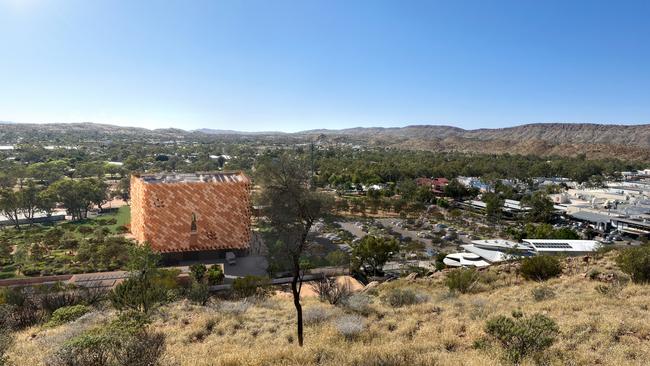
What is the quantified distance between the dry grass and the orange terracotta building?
53.3 feet

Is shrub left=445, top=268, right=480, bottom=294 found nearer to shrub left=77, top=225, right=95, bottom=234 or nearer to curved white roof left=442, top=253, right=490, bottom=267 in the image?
curved white roof left=442, top=253, right=490, bottom=267

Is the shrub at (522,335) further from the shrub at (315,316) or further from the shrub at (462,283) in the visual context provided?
the shrub at (462,283)

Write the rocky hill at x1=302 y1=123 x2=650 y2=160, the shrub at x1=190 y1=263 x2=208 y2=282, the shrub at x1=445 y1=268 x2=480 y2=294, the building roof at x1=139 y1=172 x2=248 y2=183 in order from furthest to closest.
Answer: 1. the rocky hill at x1=302 y1=123 x2=650 y2=160
2. the building roof at x1=139 y1=172 x2=248 y2=183
3. the shrub at x1=190 y1=263 x2=208 y2=282
4. the shrub at x1=445 y1=268 x2=480 y2=294

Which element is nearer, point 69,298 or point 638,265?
point 638,265

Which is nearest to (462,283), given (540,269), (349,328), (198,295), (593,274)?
(540,269)

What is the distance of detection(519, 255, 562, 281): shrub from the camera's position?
18094 mm

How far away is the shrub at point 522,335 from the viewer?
7410 mm

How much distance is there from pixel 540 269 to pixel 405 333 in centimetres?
1189

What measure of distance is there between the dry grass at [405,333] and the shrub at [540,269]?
2.85 m

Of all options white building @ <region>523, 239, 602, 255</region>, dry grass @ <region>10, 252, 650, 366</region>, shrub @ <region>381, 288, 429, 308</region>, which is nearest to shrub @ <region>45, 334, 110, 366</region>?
dry grass @ <region>10, 252, 650, 366</region>

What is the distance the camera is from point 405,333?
9672 millimetres

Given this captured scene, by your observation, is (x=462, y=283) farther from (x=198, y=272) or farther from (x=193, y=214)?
(x=193, y=214)

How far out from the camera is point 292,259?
9.20 m

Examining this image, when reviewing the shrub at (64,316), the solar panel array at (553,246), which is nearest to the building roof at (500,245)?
the solar panel array at (553,246)
